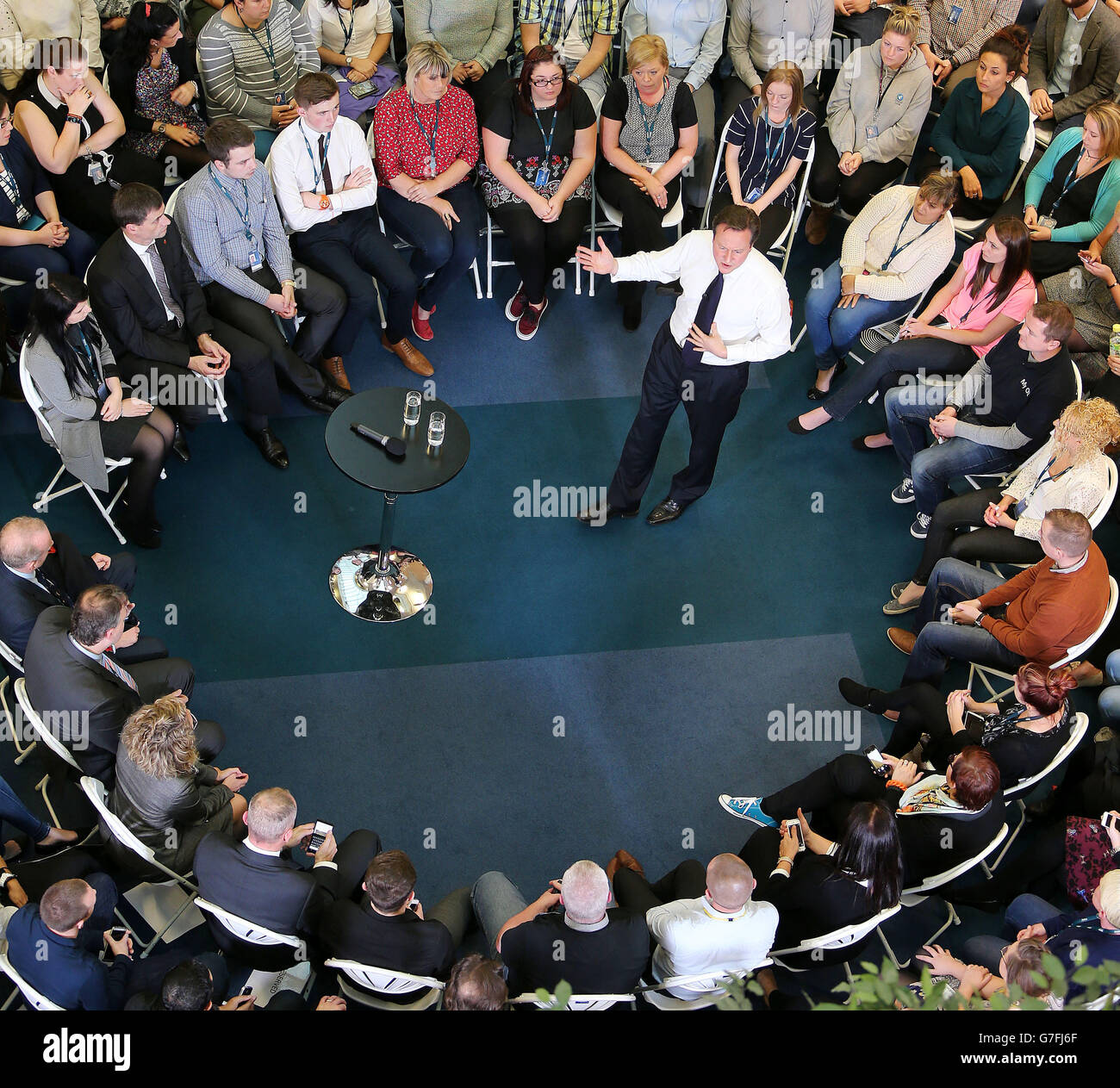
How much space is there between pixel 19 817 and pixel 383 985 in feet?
4.69

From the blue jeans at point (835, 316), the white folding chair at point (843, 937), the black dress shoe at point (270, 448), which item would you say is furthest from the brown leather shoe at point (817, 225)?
the white folding chair at point (843, 937)

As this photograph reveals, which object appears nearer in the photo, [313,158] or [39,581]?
[39,581]

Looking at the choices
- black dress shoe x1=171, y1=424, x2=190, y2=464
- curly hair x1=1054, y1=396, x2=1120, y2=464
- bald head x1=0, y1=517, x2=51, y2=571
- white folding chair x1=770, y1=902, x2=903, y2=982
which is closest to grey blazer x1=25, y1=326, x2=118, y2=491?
black dress shoe x1=171, y1=424, x2=190, y2=464

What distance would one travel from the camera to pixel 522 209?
5.79m

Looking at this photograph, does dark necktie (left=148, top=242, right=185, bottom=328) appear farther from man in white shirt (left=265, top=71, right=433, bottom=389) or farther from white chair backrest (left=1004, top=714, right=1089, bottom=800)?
white chair backrest (left=1004, top=714, right=1089, bottom=800)

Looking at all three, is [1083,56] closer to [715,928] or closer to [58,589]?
[715,928]

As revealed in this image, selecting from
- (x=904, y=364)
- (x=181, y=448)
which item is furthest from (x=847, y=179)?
(x=181, y=448)

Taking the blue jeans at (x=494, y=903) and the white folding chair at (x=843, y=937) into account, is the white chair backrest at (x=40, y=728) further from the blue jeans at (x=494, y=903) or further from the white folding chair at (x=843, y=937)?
the white folding chair at (x=843, y=937)

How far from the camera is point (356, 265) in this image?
551 cm

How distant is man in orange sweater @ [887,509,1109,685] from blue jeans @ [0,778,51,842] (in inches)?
133

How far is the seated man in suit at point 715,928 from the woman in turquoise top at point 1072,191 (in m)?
3.70
